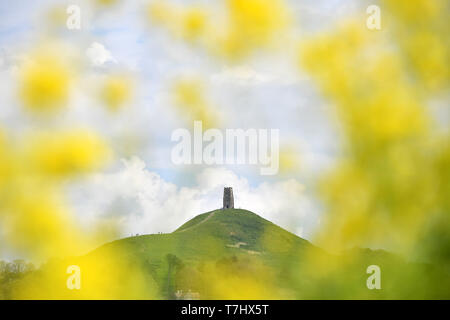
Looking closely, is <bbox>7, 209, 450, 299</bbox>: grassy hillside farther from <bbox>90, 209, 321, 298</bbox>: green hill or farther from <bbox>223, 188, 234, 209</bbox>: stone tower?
<bbox>223, 188, 234, 209</bbox>: stone tower

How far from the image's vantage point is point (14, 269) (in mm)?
30953

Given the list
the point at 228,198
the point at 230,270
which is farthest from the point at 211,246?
the point at 230,270

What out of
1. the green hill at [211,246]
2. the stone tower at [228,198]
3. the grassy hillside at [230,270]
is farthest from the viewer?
the stone tower at [228,198]

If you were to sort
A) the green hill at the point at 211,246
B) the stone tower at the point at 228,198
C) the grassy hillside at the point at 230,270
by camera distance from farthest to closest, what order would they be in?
the stone tower at the point at 228,198, the green hill at the point at 211,246, the grassy hillside at the point at 230,270

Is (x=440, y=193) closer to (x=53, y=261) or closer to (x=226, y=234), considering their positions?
(x=53, y=261)

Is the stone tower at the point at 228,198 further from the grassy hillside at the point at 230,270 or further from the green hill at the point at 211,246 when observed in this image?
the grassy hillside at the point at 230,270

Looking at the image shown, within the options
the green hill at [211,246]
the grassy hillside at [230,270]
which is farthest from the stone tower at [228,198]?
the grassy hillside at [230,270]

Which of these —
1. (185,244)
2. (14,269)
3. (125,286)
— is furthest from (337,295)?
(185,244)

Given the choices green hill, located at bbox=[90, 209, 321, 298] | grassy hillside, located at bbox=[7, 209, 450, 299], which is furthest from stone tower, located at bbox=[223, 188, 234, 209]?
grassy hillside, located at bbox=[7, 209, 450, 299]

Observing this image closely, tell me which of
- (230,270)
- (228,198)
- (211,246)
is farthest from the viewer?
(211,246)

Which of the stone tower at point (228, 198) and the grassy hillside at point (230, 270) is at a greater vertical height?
the stone tower at point (228, 198)

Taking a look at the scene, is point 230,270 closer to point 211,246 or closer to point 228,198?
point 228,198
